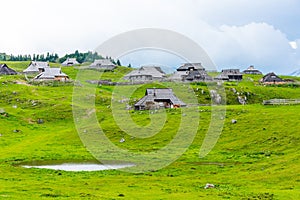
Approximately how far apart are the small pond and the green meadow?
6.35ft

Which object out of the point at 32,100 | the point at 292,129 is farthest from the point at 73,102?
the point at 292,129

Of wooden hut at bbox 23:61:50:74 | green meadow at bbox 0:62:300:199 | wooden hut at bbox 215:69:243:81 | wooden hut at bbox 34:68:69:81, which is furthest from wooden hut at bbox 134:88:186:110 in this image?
wooden hut at bbox 23:61:50:74

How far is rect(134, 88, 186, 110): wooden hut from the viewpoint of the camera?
106 metres

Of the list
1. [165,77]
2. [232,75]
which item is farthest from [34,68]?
[232,75]

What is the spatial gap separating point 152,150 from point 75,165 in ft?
44.1

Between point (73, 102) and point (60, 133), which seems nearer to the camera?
point (60, 133)

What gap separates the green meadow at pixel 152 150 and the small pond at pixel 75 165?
6.35 ft

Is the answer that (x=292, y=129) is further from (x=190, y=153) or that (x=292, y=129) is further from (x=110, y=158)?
(x=110, y=158)

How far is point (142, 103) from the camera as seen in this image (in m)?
105

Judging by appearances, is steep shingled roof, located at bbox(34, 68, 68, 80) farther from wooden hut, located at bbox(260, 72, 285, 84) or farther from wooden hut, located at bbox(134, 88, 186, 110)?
wooden hut, located at bbox(260, 72, 285, 84)

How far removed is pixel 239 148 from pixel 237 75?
366 feet

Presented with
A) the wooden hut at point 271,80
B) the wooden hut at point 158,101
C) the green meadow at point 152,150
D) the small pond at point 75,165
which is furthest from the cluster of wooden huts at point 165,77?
the small pond at point 75,165

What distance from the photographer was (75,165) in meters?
62.3

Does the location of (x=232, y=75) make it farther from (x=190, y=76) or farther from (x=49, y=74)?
(x=49, y=74)
